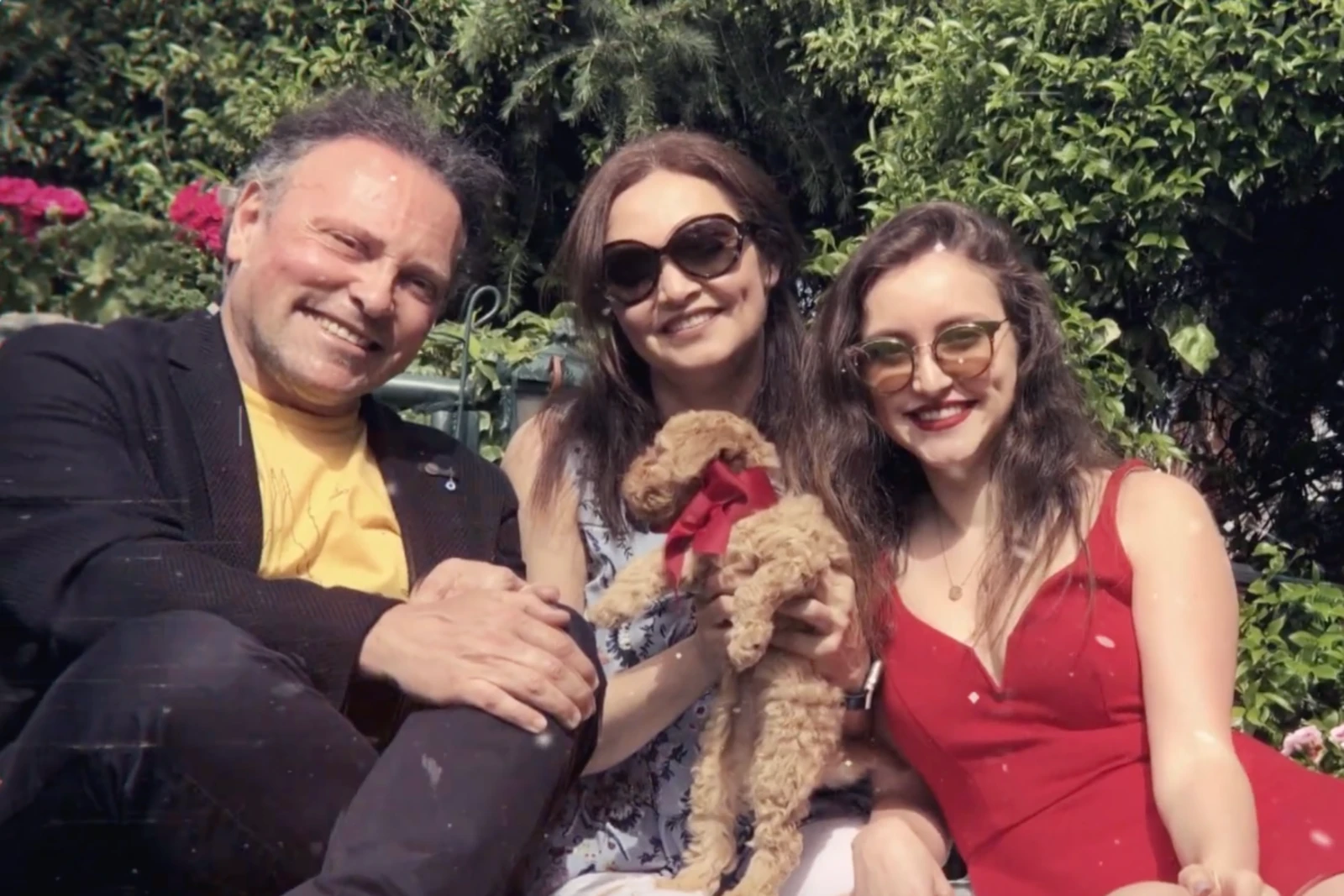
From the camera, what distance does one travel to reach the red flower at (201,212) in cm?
226

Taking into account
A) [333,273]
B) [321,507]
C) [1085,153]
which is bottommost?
[321,507]

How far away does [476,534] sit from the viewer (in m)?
2.68

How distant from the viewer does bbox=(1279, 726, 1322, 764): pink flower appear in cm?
359

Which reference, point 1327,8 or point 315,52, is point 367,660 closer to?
point 315,52

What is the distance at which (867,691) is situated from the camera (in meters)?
2.56

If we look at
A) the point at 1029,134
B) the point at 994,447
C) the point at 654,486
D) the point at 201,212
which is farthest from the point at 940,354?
the point at 1029,134

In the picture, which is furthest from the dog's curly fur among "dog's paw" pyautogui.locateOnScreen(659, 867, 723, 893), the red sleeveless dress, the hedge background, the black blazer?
the hedge background

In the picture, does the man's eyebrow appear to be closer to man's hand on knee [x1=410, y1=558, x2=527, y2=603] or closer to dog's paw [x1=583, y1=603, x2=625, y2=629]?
man's hand on knee [x1=410, y1=558, x2=527, y2=603]

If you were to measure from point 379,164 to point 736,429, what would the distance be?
0.78 metres

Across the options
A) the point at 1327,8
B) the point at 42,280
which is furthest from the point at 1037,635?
the point at 1327,8

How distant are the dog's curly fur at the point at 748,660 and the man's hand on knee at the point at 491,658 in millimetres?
310

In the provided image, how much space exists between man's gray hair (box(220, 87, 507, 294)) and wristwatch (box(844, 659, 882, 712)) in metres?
1.06

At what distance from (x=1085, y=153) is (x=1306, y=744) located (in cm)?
156

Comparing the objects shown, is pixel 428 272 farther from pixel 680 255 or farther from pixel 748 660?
pixel 748 660
